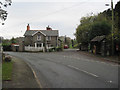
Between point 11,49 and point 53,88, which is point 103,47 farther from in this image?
point 11,49

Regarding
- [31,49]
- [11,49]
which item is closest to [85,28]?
[31,49]

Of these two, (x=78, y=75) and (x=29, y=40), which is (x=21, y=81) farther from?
(x=29, y=40)

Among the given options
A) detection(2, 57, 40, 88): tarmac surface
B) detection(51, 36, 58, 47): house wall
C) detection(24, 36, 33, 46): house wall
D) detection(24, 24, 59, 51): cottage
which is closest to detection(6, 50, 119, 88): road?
detection(2, 57, 40, 88): tarmac surface

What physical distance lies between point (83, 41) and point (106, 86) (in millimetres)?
36816

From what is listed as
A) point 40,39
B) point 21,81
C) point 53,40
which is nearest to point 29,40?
point 40,39

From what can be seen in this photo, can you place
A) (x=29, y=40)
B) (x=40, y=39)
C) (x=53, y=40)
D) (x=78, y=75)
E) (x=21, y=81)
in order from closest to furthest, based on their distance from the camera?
1. (x=21, y=81)
2. (x=78, y=75)
3. (x=40, y=39)
4. (x=29, y=40)
5. (x=53, y=40)

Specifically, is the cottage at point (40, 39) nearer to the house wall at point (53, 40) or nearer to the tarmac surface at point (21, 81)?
the house wall at point (53, 40)

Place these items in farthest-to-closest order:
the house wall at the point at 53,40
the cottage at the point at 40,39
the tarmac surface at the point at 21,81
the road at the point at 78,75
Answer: the house wall at the point at 53,40
the cottage at the point at 40,39
the road at the point at 78,75
the tarmac surface at the point at 21,81

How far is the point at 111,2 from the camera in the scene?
22.7 metres

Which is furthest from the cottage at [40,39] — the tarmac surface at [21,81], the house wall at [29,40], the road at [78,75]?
the tarmac surface at [21,81]

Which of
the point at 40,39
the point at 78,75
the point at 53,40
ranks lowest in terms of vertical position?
the point at 78,75

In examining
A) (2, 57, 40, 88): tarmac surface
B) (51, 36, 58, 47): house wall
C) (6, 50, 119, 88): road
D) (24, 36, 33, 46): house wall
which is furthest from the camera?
(51, 36, 58, 47): house wall

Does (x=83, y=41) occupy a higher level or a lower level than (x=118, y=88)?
higher

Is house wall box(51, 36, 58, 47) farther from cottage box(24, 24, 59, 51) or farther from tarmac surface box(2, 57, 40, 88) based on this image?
tarmac surface box(2, 57, 40, 88)
